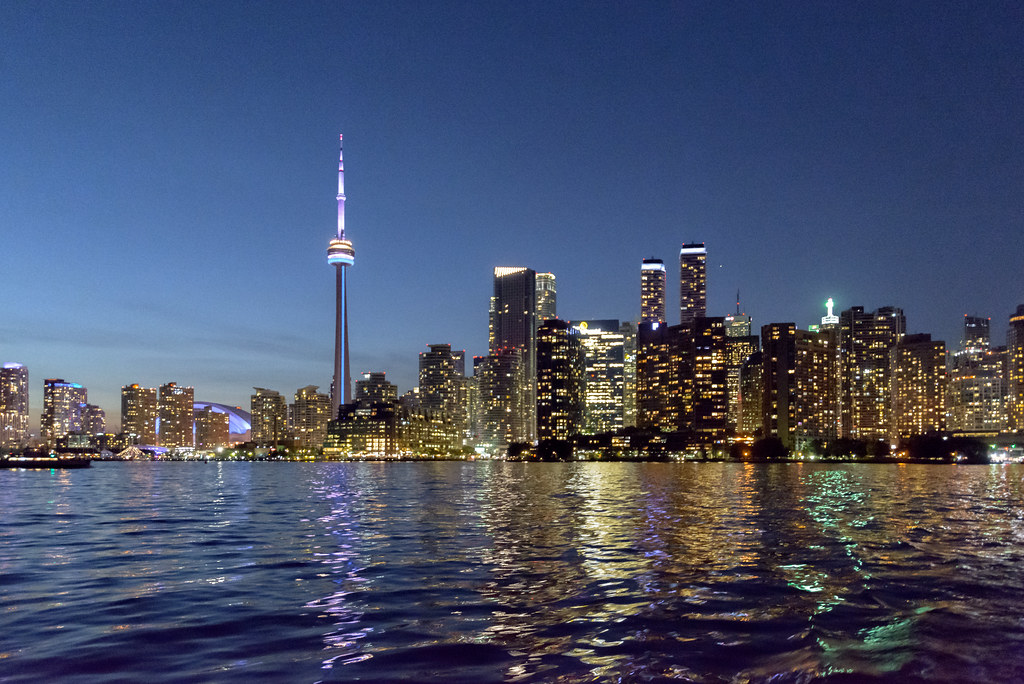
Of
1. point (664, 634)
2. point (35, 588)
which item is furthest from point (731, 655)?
point (35, 588)

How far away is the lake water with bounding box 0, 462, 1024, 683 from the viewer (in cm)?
1622

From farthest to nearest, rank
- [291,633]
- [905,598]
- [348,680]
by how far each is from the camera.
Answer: [905,598] → [291,633] → [348,680]

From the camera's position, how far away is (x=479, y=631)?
19078 mm

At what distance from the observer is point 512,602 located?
22.6 m

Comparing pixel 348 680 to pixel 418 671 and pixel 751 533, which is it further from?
pixel 751 533

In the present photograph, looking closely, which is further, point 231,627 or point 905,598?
point 905,598

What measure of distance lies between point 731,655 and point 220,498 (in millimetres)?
69816

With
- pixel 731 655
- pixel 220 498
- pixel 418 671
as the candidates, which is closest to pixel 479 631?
pixel 418 671

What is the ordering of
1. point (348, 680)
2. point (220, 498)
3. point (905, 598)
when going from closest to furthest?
point (348, 680)
point (905, 598)
point (220, 498)

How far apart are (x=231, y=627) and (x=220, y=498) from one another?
205ft

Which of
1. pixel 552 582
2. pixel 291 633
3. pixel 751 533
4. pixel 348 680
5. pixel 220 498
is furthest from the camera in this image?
pixel 220 498

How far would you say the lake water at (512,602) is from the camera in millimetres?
16219

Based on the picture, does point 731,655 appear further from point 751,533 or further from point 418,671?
point 751,533

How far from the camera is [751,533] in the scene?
4169cm
